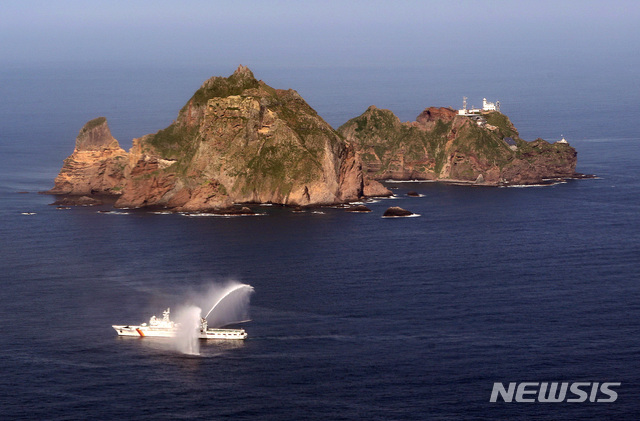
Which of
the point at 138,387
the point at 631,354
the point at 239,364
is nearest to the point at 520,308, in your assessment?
the point at 631,354

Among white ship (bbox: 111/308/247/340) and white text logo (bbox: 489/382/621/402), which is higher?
white ship (bbox: 111/308/247/340)

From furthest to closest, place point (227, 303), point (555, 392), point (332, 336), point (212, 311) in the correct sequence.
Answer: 1. point (227, 303)
2. point (212, 311)
3. point (332, 336)
4. point (555, 392)

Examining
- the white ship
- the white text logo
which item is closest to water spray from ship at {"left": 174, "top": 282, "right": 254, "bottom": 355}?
the white ship

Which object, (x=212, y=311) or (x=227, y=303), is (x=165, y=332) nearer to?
(x=212, y=311)

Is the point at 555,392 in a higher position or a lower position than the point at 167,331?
lower

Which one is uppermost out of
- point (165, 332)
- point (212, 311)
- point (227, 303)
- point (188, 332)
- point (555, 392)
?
point (227, 303)

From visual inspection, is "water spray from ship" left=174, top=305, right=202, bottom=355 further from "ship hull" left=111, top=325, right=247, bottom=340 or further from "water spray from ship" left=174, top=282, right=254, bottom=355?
"ship hull" left=111, top=325, right=247, bottom=340

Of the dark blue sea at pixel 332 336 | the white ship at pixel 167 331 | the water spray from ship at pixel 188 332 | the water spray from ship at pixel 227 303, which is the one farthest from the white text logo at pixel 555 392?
the water spray from ship at pixel 227 303

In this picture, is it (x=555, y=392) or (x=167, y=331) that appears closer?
(x=555, y=392)

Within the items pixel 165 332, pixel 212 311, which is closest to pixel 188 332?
pixel 165 332
